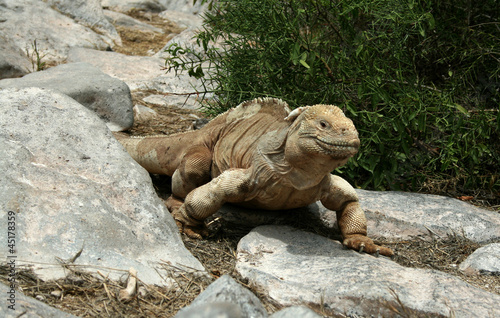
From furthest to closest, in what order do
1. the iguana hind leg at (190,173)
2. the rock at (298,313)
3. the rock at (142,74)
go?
1. the rock at (142,74)
2. the iguana hind leg at (190,173)
3. the rock at (298,313)

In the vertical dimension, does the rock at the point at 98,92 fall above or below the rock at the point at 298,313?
below

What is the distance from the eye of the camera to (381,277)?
11.4 ft

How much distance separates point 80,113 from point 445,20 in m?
3.77

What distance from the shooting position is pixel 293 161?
3963mm

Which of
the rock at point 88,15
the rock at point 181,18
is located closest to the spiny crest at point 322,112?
the rock at point 88,15

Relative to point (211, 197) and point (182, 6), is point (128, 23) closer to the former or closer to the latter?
point (182, 6)

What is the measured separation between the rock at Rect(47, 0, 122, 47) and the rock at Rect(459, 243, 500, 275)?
27.0ft

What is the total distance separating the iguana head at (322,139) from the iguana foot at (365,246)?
0.62 metres

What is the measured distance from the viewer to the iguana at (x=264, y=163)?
3814 millimetres

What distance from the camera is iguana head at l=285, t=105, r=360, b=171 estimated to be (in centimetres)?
369

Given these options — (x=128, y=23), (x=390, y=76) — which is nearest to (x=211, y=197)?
(x=390, y=76)

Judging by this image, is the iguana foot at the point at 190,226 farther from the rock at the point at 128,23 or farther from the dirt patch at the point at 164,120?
the rock at the point at 128,23

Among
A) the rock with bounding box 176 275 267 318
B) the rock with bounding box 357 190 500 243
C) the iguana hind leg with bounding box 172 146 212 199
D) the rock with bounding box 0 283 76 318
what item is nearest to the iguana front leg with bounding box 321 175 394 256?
the rock with bounding box 357 190 500 243

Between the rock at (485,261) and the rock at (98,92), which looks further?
the rock at (98,92)
